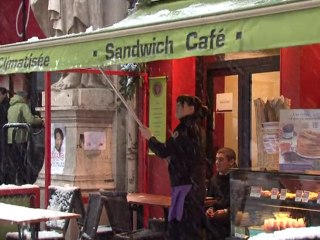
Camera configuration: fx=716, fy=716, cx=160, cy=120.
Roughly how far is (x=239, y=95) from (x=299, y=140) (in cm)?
346

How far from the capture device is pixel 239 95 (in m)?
9.49

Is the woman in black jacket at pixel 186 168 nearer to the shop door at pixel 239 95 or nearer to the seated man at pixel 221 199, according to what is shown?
the seated man at pixel 221 199

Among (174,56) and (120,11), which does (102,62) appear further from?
(120,11)

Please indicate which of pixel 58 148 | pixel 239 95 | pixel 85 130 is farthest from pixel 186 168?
pixel 58 148

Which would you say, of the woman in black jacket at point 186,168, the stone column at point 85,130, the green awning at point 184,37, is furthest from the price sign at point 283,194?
the stone column at point 85,130

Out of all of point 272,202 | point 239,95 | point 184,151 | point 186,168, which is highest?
point 239,95

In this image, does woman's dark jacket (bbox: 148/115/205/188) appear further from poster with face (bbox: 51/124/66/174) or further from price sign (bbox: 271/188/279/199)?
poster with face (bbox: 51/124/66/174)

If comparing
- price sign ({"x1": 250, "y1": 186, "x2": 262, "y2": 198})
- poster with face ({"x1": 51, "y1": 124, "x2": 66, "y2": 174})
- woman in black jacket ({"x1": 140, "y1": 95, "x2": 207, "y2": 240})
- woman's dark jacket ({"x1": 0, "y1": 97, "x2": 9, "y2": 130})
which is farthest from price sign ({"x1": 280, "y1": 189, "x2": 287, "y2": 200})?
woman's dark jacket ({"x1": 0, "y1": 97, "x2": 9, "y2": 130})

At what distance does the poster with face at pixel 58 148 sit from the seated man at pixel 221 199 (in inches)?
116

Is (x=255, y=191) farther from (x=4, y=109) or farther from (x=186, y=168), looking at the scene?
(x=4, y=109)

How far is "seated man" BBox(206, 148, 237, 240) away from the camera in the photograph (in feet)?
24.0

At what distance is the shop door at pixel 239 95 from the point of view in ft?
29.9

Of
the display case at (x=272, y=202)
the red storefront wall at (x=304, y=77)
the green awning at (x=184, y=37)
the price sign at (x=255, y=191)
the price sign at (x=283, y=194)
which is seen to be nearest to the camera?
the green awning at (x=184, y=37)

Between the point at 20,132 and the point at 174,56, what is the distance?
245 inches
